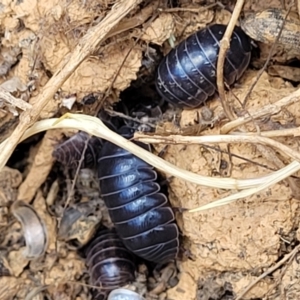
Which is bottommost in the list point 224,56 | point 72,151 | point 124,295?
point 124,295

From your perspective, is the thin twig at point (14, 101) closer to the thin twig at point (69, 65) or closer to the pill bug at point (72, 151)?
the thin twig at point (69, 65)

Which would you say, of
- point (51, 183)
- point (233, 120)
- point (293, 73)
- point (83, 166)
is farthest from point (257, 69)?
point (51, 183)

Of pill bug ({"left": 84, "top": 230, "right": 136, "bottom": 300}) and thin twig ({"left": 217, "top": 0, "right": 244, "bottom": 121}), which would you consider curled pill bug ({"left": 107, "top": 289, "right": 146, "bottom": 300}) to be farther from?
thin twig ({"left": 217, "top": 0, "right": 244, "bottom": 121})

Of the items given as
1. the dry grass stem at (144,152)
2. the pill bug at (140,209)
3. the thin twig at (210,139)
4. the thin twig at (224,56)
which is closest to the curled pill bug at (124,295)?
the pill bug at (140,209)

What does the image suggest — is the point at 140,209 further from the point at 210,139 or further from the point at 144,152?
the point at 210,139

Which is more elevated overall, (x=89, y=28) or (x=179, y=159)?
(x=89, y=28)

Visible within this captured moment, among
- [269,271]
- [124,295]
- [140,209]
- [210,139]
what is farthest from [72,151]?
[269,271]

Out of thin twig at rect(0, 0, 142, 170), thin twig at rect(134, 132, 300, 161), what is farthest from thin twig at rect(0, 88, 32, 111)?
thin twig at rect(134, 132, 300, 161)

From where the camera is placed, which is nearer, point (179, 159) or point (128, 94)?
point (179, 159)

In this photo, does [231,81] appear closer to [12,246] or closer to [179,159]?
[179,159]
